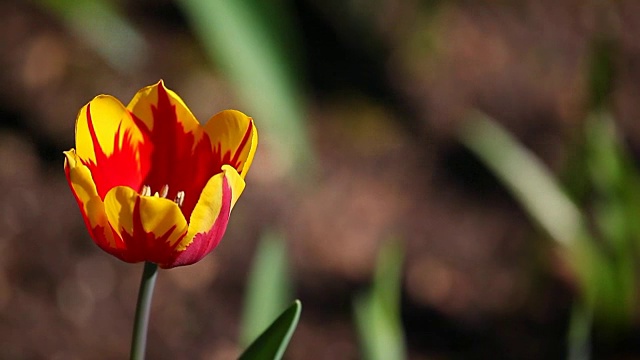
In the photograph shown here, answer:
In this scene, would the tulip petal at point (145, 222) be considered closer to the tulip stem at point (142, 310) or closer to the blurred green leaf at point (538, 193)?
the tulip stem at point (142, 310)

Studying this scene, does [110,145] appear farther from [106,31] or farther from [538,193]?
[106,31]

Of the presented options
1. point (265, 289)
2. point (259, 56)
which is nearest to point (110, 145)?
point (265, 289)

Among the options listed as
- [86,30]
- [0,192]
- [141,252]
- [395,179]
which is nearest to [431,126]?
[395,179]

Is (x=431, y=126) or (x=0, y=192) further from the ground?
(x=431, y=126)

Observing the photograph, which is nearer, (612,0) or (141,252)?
(141,252)

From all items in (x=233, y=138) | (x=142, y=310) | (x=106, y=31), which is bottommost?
(x=142, y=310)

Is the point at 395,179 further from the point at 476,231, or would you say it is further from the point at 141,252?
the point at 141,252

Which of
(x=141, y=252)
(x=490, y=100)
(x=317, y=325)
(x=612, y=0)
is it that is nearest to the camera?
(x=141, y=252)
